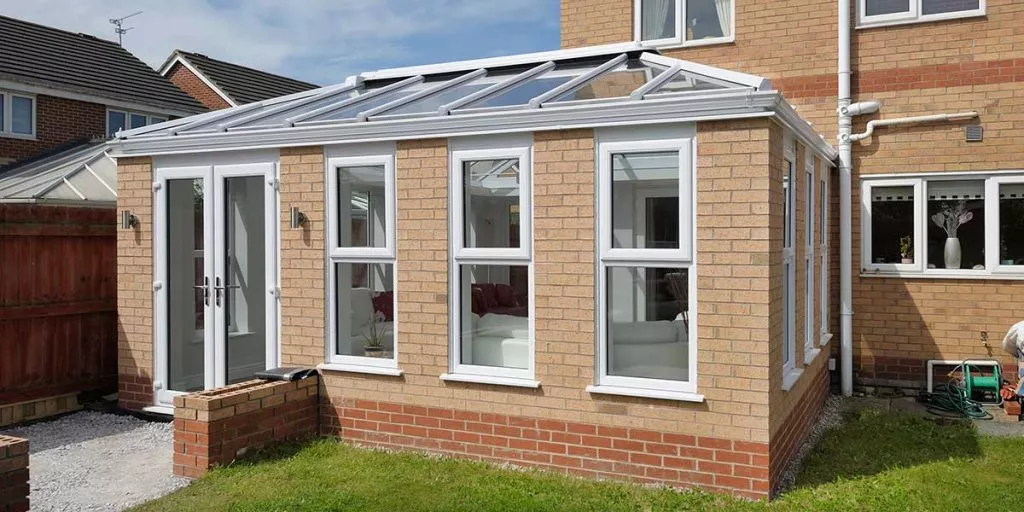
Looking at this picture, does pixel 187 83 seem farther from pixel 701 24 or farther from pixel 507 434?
pixel 507 434

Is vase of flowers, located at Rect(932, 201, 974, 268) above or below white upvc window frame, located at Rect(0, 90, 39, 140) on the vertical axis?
below

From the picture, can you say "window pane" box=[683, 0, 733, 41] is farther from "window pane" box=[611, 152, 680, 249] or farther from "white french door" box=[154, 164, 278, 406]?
"white french door" box=[154, 164, 278, 406]

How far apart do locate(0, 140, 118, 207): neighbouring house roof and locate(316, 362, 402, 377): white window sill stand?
4258mm

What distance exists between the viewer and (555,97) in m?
6.51

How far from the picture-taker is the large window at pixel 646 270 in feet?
19.3

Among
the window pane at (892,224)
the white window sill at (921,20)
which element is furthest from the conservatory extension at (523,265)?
the white window sill at (921,20)

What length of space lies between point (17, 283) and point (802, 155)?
7258mm

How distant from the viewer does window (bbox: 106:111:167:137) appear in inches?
758

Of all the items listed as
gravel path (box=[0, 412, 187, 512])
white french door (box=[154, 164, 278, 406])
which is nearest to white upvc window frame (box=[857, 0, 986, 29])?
white french door (box=[154, 164, 278, 406])


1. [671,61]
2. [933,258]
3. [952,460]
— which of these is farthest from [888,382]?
[671,61]

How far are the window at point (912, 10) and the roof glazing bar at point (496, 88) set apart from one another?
3836 mm

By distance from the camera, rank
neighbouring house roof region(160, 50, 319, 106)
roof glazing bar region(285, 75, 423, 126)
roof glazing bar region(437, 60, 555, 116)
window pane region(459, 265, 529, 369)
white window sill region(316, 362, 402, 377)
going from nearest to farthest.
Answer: window pane region(459, 265, 529, 369)
roof glazing bar region(437, 60, 555, 116)
white window sill region(316, 362, 402, 377)
roof glazing bar region(285, 75, 423, 126)
neighbouring house roof region(160, 50, 319, 106)

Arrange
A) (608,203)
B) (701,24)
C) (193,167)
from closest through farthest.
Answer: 1. (608,203)
2. (193,167)
3. (701,24)

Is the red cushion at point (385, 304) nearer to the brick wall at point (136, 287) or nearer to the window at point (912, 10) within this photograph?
the brick wall at point (136, 287)
